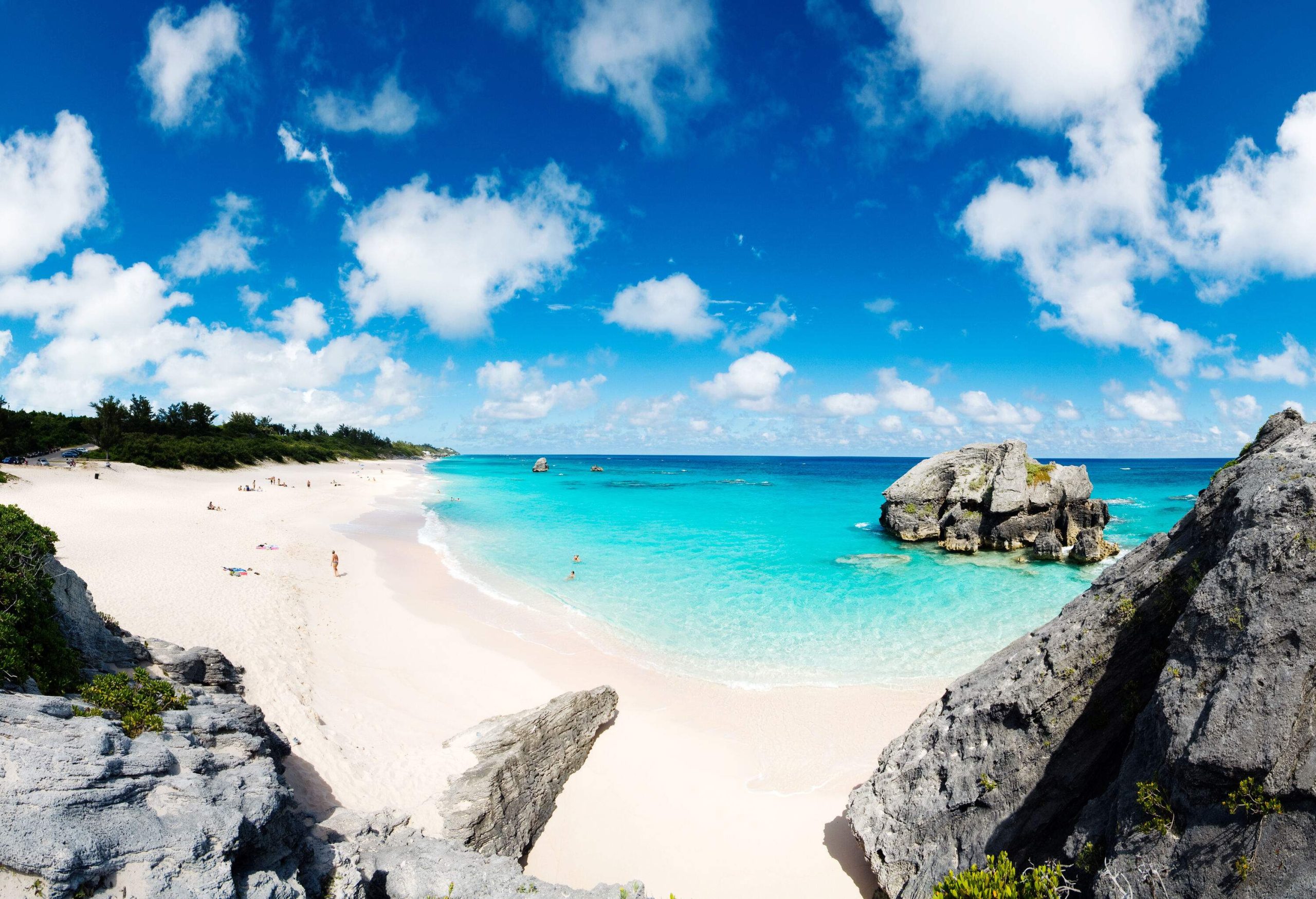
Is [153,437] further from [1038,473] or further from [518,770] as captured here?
[1038,473]

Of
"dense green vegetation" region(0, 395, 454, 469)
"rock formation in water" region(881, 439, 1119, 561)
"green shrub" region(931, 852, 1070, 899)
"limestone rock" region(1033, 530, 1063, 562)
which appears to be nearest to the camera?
"green shrub" region(931, 852, 1070, 899)

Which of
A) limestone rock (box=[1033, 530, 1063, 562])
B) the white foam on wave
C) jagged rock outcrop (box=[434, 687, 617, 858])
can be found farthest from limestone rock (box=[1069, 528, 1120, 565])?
the white foam on wave

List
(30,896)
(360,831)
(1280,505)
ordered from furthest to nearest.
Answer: (360,831), (1280,505), (30,896)

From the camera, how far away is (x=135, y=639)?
11.5 m

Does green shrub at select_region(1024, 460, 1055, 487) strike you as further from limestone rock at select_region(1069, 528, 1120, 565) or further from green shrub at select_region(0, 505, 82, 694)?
green shrub at select_region(0, 505, 82, 694)

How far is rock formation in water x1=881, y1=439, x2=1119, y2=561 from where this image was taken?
3678cm

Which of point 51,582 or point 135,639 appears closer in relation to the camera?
point 51,582

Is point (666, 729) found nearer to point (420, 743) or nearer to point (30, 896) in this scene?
point (420, 743)

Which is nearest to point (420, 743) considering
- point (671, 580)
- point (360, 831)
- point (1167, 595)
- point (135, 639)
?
point (360, 831)

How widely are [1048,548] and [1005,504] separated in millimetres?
3555

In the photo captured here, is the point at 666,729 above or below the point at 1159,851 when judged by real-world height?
below

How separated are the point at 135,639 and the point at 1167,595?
1859 cm

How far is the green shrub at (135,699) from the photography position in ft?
24.3

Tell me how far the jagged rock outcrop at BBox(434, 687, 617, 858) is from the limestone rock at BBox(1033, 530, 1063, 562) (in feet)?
108
